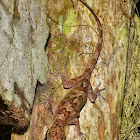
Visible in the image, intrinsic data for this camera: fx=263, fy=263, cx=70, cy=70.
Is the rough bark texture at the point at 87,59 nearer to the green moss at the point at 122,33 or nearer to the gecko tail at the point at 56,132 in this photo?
the green moss at the point at 122,33

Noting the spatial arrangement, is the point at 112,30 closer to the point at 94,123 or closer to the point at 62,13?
the point at 62,13

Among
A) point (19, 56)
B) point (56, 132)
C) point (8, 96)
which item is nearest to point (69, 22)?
point (19, 56)

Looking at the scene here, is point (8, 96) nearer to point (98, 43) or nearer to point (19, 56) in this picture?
point (19, 56)

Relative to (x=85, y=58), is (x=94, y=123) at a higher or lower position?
lower

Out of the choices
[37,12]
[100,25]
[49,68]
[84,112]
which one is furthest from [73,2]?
[84,112]

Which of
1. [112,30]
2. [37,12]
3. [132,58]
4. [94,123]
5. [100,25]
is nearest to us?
[37,12]

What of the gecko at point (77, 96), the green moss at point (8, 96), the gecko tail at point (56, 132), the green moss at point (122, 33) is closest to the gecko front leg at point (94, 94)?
the gecko at point (77, 96)
